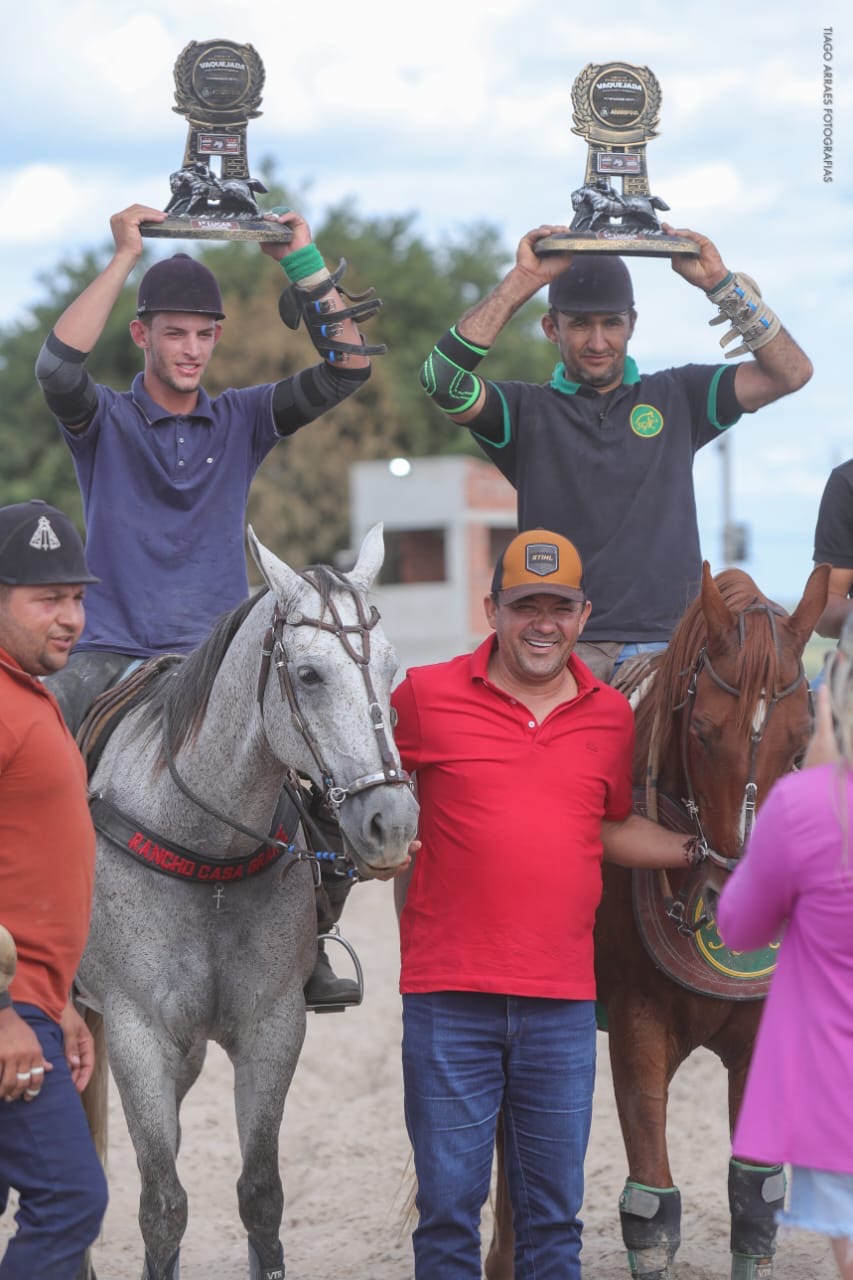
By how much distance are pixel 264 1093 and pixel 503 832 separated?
4.00 ft

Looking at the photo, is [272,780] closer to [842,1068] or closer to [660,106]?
[842,1068]

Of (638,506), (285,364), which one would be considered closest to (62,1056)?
(638,506)

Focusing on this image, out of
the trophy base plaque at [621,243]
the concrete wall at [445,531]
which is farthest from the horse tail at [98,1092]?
the concrete wall at [445,531]

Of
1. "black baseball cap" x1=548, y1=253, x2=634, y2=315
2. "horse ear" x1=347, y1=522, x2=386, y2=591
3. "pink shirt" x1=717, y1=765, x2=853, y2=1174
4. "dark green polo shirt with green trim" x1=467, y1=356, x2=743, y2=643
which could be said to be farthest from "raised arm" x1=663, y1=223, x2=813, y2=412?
"pink shirt" x1=717, y1=765, x2=853, y2=1174

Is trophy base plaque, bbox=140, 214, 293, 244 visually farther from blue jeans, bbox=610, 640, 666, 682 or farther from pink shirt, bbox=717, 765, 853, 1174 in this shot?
pink shirt, bbox=717, 765, 853, 1174

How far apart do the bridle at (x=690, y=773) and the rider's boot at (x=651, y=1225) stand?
78 centimetres

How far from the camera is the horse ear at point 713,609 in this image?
452 centimetres

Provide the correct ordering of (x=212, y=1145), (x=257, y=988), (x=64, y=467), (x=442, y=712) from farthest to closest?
1. (x=64, y=467)
2. (x=212, y=1145)
3. (x=257, y=988)
4. (x=442, y=712)

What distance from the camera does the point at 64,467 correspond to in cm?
4400

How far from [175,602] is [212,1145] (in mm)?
4508

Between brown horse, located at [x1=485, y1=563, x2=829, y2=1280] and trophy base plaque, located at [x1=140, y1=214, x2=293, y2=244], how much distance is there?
1.85 m

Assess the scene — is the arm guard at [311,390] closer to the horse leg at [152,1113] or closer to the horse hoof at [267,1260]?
the horse leg at [152,1113]

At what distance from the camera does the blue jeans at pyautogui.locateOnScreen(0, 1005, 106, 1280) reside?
3641 mm

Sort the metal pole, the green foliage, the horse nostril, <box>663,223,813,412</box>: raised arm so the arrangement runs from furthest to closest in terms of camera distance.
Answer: the green foliage < the metal pole < <box>663,223,813,412</box>: raised arm < the horse nostril
